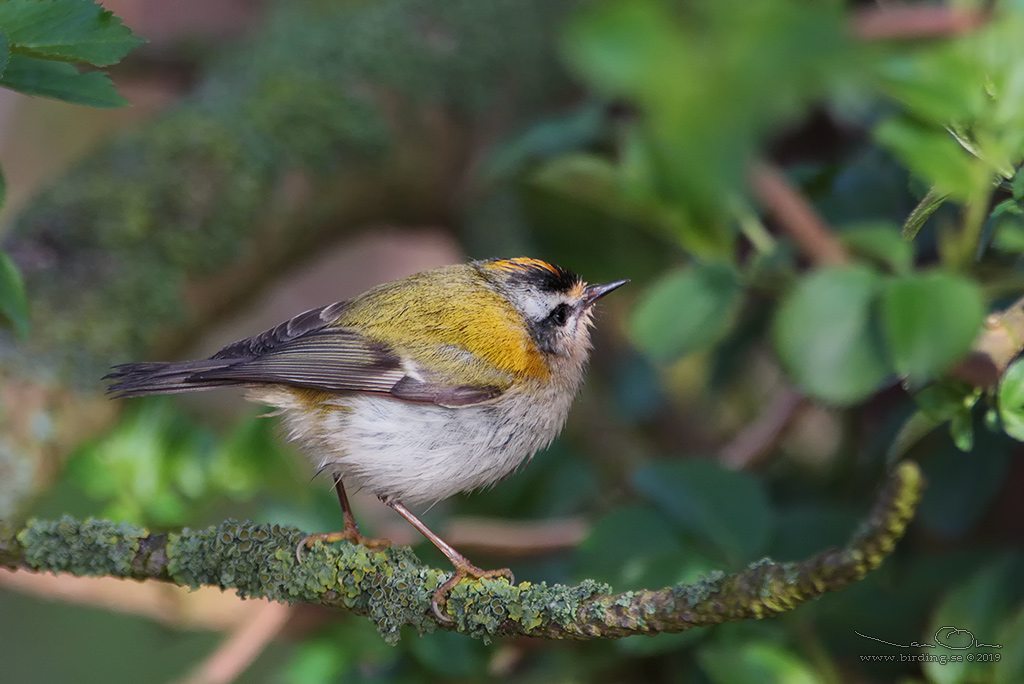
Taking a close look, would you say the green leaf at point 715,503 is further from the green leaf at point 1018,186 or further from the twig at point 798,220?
the green leaf at point 1018,186

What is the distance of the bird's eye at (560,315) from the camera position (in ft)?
6.88

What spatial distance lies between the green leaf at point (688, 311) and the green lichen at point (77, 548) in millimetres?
850

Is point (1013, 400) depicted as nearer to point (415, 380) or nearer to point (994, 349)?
point (994, 349)

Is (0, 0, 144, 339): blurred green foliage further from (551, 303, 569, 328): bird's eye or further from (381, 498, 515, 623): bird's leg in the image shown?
(551, 303, 569, 328): bird's eye

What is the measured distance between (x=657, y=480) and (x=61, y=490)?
6.66 ft

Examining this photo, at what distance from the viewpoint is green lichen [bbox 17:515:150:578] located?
129 centimetres

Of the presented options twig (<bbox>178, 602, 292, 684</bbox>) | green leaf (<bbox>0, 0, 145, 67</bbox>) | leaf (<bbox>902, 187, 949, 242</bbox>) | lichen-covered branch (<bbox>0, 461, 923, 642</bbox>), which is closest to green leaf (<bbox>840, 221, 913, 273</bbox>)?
leaf (<bbox>902, 187, 949, 242</bbox>)

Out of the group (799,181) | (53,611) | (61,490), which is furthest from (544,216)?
(53,611)

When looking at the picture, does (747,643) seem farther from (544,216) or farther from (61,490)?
(61,490)

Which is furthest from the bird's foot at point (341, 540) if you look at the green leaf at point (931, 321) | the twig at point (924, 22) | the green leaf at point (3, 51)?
the twig at point (924, 22)

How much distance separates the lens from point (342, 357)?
1.87 m

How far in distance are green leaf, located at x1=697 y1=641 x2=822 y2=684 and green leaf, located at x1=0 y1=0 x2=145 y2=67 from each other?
1.27 m

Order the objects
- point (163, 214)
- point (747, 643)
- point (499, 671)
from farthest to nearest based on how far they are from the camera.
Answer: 1. point (163, 214)
2. point (499, 671)
3. point (747, 643)

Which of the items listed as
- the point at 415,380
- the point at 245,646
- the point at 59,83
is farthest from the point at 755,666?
the point at 59,83
